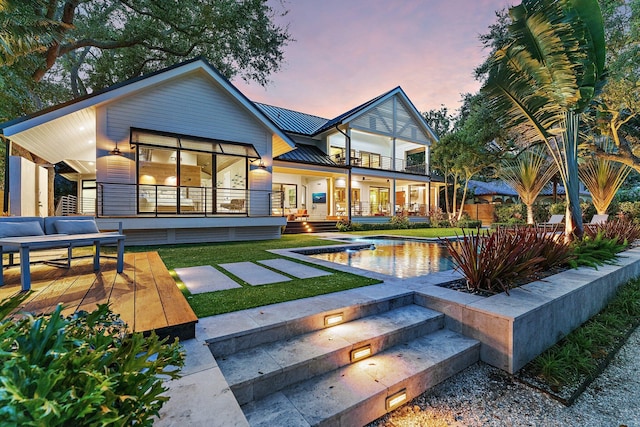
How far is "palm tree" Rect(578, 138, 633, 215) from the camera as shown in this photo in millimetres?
9758

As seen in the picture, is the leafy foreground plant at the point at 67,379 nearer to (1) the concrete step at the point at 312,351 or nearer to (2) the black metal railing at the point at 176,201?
(1) the concrete step at the point at 312,351

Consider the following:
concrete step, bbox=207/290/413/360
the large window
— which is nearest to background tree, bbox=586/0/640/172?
concrete step, bbox=207/290/413/360

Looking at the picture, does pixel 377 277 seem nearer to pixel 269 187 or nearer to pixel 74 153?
pixel 269 187

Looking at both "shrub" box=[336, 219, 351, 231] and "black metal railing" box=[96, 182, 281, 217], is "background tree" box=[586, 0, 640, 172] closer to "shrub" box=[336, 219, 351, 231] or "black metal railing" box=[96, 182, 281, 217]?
"shrub" box=[336, 219, 351, 231]

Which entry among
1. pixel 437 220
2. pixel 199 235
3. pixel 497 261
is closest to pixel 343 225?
pixel 199 235

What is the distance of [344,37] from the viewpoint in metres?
16.4

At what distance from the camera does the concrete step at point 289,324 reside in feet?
7.83

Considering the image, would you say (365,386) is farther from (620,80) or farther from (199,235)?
(620,80)

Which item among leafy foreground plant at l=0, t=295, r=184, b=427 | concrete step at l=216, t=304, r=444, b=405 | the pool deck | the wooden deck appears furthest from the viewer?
the wooden deck

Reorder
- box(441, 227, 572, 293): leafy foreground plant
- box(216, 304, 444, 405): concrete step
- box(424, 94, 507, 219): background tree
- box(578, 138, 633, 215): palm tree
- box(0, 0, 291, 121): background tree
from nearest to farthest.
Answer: box(216, 304, 444, 405): concrete step, box(441, 227, 572, 293): leafy foreground plant, box(578, 138, 633, 215): palm tree, box(0, 0, 291, 121): background tree, box(424, 94, 507, 219): background tree

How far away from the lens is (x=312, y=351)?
7.95 feet

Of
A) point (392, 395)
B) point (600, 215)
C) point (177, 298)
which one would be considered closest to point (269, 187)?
point (177, 298)

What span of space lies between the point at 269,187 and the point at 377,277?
8.55 metres

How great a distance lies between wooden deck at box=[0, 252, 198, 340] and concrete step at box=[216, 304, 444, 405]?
593 millimetres
